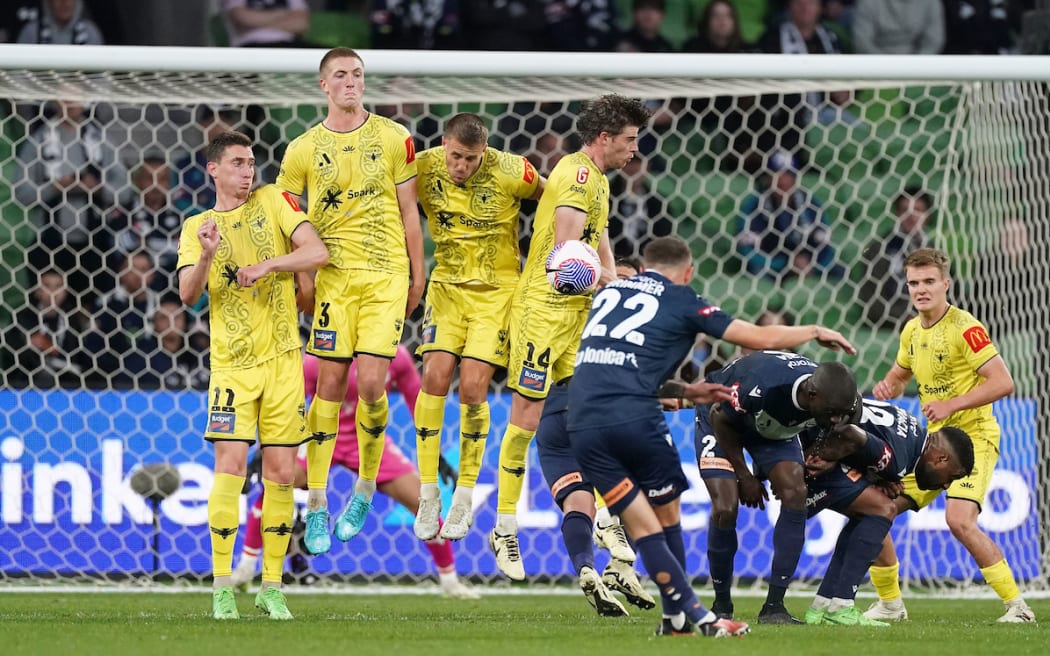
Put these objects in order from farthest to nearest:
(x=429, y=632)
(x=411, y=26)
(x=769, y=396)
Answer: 1. (x=411, y=26)
2. (x=769, y=396)
3. (x=429, y=632)

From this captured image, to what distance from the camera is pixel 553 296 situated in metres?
7.84

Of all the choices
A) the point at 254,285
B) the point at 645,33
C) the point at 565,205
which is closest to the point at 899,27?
the point at 645,33

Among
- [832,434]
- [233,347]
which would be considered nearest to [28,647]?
[233,347]

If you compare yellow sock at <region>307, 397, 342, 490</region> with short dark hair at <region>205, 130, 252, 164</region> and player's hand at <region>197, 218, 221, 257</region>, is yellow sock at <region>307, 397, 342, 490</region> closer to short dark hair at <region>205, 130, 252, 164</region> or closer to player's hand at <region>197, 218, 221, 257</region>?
player's hand at <region>197, 218, 221, 257</region>

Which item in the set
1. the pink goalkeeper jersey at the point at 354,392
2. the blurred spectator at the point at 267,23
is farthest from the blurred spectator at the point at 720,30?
the pink goalkeeper jersey at the point at 354,392

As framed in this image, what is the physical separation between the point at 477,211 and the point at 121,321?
3769mm

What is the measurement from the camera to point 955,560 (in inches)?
411

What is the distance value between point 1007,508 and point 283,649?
19.7 ft

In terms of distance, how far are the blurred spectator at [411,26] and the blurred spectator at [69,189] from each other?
2.83 m

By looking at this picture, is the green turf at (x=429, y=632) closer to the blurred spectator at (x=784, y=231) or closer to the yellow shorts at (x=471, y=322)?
the yellow shorts at (x=471, y=322)

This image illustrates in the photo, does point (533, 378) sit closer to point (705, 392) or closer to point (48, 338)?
point (705, 392)

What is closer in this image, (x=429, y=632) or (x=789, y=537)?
(x=429, y=632)

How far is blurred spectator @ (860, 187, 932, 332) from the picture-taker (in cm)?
1120

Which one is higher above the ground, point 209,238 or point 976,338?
point 209,238
